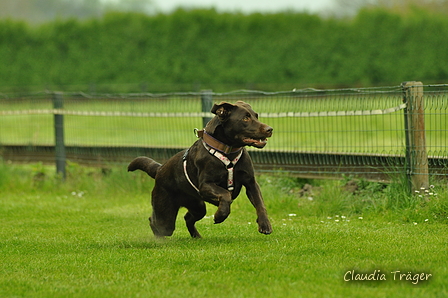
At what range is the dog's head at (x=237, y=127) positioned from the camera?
6.16m

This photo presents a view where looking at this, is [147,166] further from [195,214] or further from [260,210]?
[260,210]

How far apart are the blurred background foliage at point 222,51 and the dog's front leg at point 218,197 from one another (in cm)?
2053

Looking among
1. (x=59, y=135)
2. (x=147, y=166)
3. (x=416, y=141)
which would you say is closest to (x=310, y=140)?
(x=416, y=141)

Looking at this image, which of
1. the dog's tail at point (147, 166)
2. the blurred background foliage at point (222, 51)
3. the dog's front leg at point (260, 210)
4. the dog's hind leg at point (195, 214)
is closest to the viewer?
the dog's front leg at point (260, 210)

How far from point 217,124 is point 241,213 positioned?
2623 mm

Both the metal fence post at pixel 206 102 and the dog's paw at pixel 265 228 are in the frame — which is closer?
the dog's paw at pixel 265 228

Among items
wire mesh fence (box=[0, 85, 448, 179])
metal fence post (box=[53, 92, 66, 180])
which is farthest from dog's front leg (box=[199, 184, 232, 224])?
metal fence post (box=[53, 92, 66, 180])

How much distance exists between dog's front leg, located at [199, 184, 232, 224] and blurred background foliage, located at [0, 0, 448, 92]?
67.4ft

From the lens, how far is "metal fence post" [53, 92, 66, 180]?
12.0 meters

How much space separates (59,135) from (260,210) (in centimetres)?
687

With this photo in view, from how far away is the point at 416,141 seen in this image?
7.82 meters

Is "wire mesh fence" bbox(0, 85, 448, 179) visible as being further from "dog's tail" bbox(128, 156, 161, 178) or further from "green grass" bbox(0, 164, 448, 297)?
"dog's tail" bbox(128, 156, 161, 178)

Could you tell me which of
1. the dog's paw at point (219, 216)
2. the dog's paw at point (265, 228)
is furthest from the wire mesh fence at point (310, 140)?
the dog's paw at point (219, 216)

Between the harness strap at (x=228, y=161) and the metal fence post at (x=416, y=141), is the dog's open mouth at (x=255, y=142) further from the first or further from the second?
the metal fence post at (x=416, y=141)
